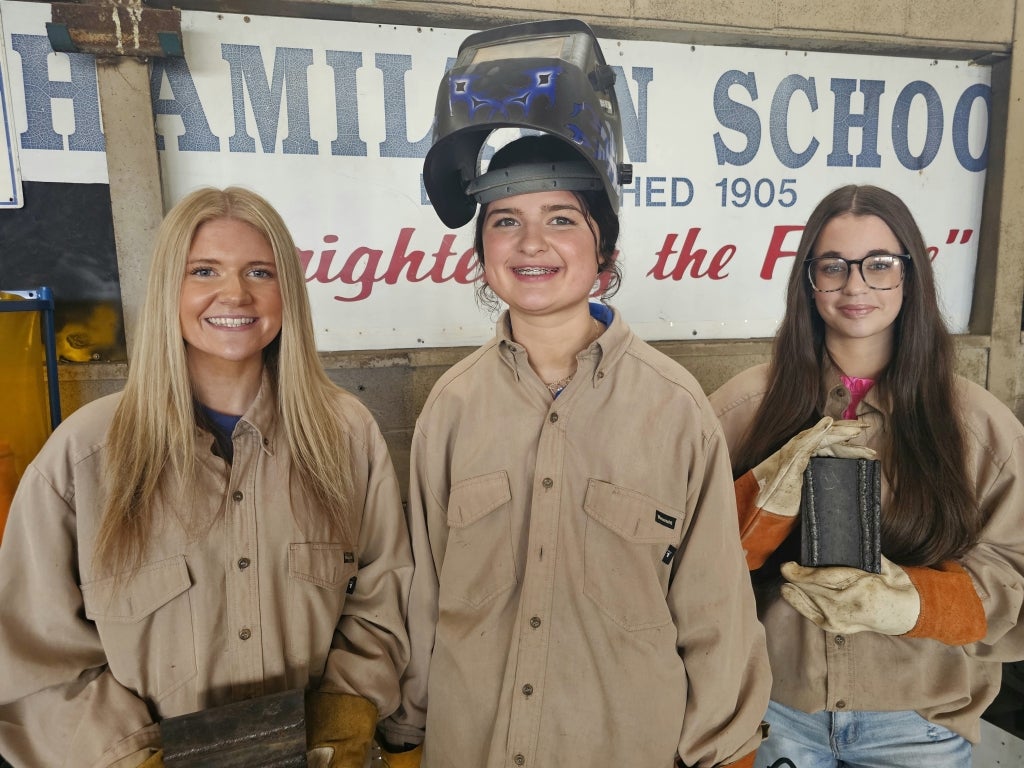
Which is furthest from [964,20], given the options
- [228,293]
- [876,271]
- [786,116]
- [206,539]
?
[206,539]

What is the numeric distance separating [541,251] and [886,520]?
1.16 meters

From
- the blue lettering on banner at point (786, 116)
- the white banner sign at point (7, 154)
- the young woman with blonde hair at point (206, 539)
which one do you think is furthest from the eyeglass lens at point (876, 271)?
the white banner sign at point (7, 154)

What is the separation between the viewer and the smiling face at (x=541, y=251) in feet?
4.69

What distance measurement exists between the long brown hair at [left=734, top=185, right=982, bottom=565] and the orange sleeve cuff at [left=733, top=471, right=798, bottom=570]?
126 mm

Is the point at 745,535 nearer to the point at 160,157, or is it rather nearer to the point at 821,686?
the point at 821,686

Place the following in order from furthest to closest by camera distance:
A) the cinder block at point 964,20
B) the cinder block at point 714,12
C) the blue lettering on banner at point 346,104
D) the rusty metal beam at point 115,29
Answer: the cinder block at point 964,20 → the cinder block at point 714,12 → the blue lettering on banner at point 346,104 → the rusty metal beam at point 115,29

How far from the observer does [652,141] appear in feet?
9.18

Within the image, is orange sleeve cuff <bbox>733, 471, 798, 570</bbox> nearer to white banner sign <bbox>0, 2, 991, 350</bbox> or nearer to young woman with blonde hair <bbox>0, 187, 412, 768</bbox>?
young woman with blonde hair <bbox>0, 187, 412, 768</bbox>

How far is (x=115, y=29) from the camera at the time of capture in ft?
7.32

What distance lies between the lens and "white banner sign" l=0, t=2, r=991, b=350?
7.86 feet

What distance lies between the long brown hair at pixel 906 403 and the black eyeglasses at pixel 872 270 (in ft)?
0.19

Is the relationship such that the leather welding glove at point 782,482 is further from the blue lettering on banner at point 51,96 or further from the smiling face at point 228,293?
the blue lettering on banner at point 51,96

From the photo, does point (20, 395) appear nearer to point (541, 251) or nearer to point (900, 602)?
point (541, 251)

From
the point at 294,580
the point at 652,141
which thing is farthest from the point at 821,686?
the point at 652,141
